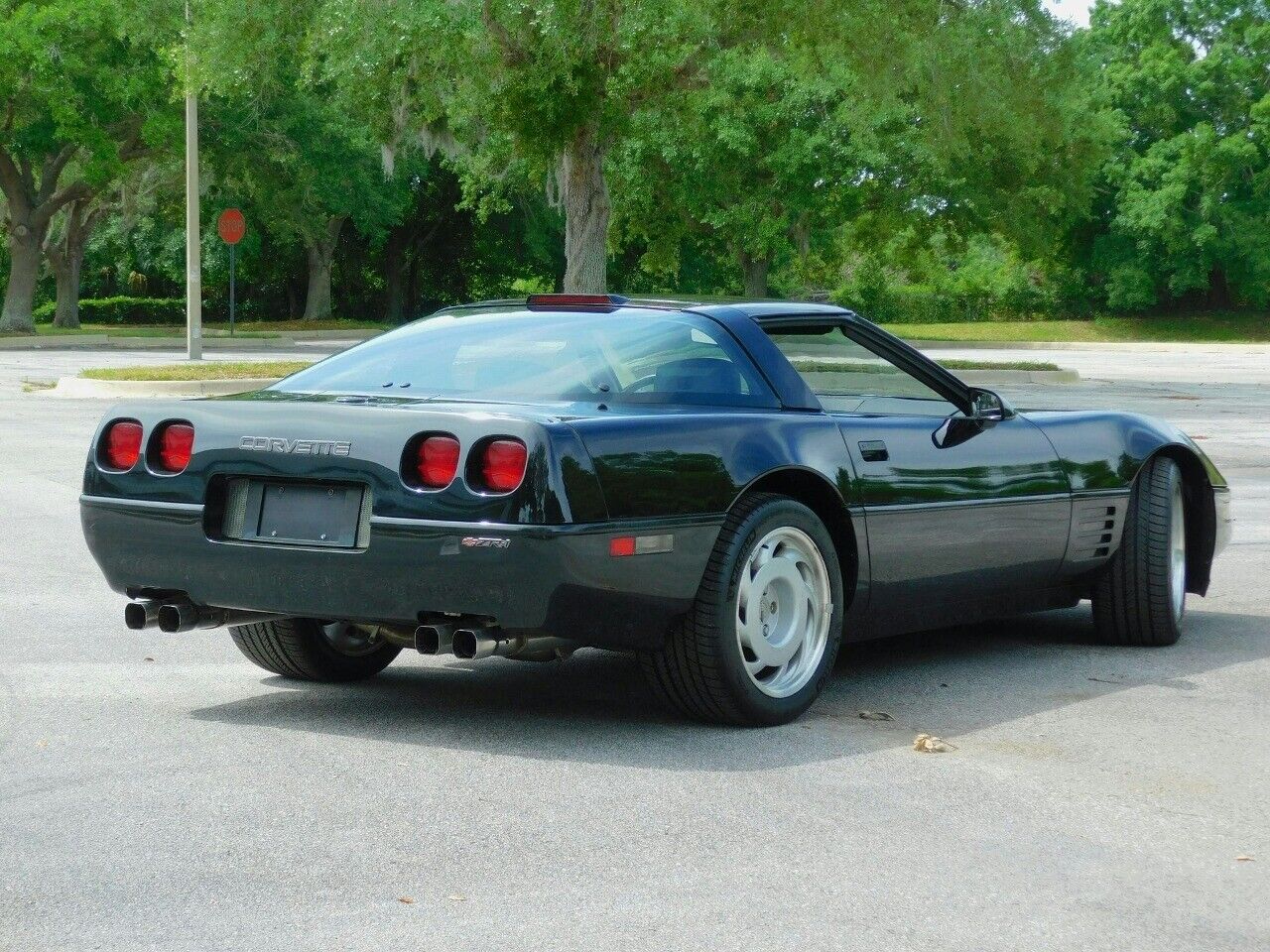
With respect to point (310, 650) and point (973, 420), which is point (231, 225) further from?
point (973, 420)

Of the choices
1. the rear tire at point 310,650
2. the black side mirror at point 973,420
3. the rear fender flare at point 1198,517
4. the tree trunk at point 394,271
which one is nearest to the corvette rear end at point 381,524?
the rear tire at point 310,650

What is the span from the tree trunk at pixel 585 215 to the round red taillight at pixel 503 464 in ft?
77.3

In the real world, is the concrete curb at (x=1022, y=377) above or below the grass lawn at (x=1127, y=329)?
below

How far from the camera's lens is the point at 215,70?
90.7ft

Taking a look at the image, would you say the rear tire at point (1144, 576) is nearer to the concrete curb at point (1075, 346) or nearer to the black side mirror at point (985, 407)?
the black side mirror at point (985, 407)

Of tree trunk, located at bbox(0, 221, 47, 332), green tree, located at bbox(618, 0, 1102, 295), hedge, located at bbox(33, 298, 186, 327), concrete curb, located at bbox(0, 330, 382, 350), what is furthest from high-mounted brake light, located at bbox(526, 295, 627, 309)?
hedge, located at bbox(33, 298, 186, 327)

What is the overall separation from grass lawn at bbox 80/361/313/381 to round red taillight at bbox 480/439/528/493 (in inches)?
777

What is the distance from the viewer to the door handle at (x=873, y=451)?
579 centimetres

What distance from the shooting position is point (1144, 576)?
6895 millimetres

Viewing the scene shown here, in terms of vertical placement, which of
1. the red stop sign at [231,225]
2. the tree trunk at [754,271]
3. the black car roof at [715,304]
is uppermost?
the red stop sign at [231,225]

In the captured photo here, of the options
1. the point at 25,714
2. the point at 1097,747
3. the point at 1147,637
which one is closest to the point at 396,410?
the point at 25,714

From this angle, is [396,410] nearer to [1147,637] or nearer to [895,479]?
[895,479]

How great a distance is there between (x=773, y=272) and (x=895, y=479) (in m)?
65.1

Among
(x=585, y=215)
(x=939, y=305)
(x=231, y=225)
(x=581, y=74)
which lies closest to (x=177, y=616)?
(x=581, y=74)
